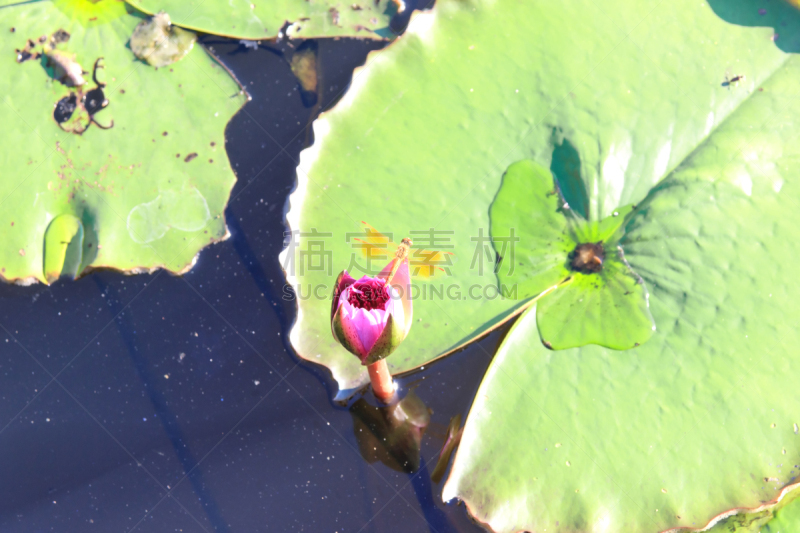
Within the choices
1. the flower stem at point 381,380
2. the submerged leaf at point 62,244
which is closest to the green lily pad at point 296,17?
the submerged leaf at point 62,244

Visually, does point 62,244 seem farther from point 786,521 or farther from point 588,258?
point 786,521

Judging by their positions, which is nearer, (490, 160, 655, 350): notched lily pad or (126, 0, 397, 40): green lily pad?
(490, 160, 655, 350): notched lily pad

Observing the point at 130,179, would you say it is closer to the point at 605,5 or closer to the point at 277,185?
the point at 277,185

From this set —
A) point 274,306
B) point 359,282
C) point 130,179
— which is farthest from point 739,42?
point 130,179

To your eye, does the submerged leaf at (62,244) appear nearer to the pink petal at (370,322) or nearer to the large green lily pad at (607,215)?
the large green lily pad at (607,215)

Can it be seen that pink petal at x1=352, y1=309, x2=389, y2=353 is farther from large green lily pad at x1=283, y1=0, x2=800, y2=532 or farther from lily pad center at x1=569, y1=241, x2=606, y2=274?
lily pad center at x1=569, y1=241, x2=606, y2=274

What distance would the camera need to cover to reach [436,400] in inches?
107

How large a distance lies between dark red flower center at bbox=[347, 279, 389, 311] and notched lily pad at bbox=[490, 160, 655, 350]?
86 centimetres

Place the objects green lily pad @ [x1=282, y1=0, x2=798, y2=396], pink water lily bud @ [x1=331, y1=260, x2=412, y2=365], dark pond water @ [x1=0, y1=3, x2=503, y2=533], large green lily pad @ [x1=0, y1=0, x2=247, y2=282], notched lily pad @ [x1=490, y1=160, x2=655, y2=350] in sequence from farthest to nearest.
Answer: large green lily pad @ [x1=0, y1=0, x2=247, y2=282] < dark pond water @ [x1=0, y1=3, x2=503, y2=533] < green lily pad @ [x1=282, y1=0, x2=798, y2=396] < notched lily pad @ [x1=490, y1=160, x2=655, y2=350] < pink water lily bud @ [x1=331, y1=260, x2=412, y2=365]

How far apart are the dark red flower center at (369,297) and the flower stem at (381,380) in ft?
1.51

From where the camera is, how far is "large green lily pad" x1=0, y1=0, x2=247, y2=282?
2877 mm

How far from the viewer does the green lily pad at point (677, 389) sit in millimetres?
2219

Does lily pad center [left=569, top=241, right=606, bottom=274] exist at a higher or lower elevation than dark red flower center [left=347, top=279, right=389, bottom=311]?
lower

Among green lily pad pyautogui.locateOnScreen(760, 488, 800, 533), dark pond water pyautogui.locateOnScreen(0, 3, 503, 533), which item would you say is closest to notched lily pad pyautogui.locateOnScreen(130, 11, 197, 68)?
dark pond water pyautogui.locateOnScreen(0, 3, 503, 533)
